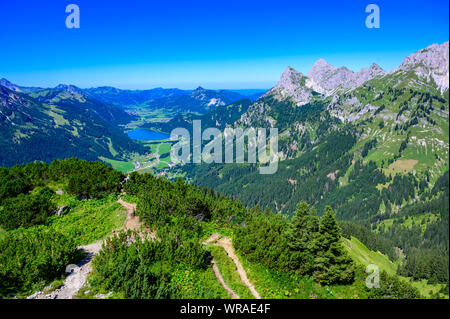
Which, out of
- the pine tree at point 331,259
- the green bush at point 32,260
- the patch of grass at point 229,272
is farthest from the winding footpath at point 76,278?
the pine tree at point 331,259

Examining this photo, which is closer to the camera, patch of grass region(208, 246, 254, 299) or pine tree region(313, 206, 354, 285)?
patch of grass region(208, 246, 254, 299)

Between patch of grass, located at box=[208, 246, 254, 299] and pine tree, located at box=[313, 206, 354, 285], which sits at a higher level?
pine tree, located at box=[313, 206, 354, 285]

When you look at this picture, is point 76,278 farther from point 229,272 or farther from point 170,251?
point 229,272

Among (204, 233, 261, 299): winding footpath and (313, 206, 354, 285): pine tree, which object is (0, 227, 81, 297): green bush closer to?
(204, 233, 261, 299): winding footpath

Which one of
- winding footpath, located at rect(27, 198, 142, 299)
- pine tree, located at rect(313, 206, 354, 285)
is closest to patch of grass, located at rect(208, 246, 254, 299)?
pine tree, located at rect(313, 206, 354, 285)

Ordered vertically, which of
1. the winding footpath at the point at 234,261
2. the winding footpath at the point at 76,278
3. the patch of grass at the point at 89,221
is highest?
the patch of grass at the point at 89,221

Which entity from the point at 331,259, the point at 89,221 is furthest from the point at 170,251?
the point at 331,259

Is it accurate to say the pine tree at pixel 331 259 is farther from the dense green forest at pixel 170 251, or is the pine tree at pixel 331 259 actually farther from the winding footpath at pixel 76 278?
the winding footpath at pixel 76 278
